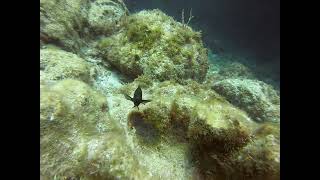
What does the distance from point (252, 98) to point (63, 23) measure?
4.43 m

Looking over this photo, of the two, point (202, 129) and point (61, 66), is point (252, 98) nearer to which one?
point (202, 129)

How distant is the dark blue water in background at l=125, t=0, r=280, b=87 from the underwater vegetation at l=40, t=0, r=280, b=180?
13.1 metres

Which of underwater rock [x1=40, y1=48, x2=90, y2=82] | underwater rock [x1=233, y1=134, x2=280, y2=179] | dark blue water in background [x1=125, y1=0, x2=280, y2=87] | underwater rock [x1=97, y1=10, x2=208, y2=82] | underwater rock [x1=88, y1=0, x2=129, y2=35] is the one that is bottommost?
underwater rock [x1=233, y1=134, x2=280, y2=179]

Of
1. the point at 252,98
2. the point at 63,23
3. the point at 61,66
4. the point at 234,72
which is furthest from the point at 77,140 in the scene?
the point at 234,72

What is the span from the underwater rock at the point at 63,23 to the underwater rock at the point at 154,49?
2.08 ft

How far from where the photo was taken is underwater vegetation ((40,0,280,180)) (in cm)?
391

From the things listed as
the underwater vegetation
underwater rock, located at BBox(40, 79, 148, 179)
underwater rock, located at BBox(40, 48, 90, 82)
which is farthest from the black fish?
underwater rock, located at BBox(40, 48, 90, 82)

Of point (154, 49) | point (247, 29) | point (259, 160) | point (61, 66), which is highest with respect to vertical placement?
point (247, 29)

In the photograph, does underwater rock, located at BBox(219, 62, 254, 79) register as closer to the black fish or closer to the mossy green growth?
the mossy green growth

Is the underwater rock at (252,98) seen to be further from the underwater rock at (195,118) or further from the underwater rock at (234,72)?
the underwater rock at (234,72)

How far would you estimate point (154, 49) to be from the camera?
6.34 metres

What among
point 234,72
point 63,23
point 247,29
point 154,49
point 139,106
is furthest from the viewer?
point 247,29

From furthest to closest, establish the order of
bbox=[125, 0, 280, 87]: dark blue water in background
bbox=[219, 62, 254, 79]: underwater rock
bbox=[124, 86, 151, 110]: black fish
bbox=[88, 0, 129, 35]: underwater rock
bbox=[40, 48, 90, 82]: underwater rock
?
bbox=[125, 0, 280, 87]: dark blue water in background
bbox=[219, 62, 254, 79]: underwater rock
bbox=[88, 0, 129, 35]: underwater rock
bbox=[40, 48, 90, 82]: underwater rock
bbox=[124, 86, 151, 110]: black fish
